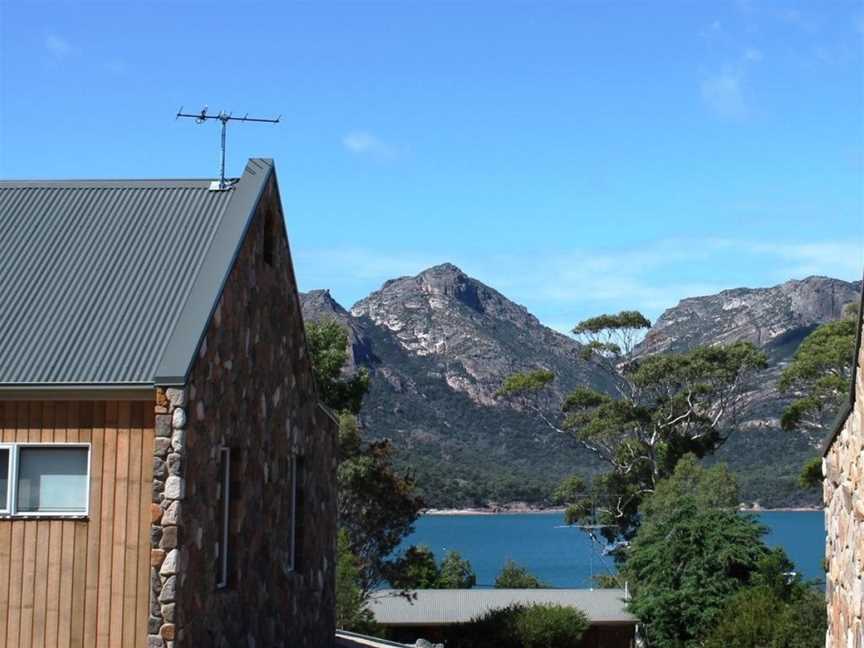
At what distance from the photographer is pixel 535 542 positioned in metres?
168

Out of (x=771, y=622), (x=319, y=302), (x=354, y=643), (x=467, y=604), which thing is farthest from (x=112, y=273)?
(x=319, y=302)

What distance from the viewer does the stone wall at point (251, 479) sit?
42.8ft

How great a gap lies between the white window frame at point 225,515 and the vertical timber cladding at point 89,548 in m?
1.61

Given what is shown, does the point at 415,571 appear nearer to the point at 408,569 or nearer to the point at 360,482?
the point at 408,569

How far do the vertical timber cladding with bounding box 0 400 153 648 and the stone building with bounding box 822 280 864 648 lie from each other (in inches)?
270

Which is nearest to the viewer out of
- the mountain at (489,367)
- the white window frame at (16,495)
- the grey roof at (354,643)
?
the white window frame at (16,495)

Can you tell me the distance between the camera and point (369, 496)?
4616cm

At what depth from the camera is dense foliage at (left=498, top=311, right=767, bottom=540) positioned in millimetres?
61969

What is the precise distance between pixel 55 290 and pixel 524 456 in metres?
121

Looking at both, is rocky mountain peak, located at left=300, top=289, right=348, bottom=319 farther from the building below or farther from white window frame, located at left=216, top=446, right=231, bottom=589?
white window frame, located at left=216, top=446, right=231, bottom=589

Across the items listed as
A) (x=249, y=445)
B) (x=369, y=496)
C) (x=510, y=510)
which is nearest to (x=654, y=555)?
(x=369, y=496)

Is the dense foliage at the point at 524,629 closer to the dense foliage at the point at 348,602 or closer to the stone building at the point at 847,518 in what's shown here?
the dense foliage at the point at 348,602

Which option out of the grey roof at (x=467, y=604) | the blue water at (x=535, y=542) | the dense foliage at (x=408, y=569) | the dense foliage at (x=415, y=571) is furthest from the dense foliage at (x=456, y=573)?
the blue water at (x=535, y=542)

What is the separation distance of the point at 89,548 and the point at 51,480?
0.86 m
